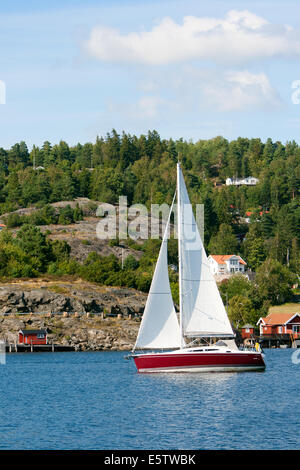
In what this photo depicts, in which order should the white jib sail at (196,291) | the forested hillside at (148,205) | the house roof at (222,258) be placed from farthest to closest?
the house roof at (222,258), the forested hillside at (148,205), the white jib sail at (196,291)

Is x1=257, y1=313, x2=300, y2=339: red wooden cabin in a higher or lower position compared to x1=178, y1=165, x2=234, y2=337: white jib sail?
lower

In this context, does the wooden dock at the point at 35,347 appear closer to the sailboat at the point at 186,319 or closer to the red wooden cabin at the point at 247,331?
the red wooden cabin at the point at 247,331

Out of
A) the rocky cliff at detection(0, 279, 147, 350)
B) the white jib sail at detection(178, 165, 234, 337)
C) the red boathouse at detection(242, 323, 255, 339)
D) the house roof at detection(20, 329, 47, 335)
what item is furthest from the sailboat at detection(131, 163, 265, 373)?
the red boathouse at detection(242, 323, 255, 339)

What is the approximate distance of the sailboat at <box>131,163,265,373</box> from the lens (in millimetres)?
53438

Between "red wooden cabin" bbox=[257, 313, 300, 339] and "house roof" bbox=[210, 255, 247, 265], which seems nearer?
"red wooden cabin" bbox=[257, 313, 300, 339]

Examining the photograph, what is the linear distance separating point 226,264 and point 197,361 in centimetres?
9093

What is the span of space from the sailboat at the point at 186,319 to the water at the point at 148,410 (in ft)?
3.28

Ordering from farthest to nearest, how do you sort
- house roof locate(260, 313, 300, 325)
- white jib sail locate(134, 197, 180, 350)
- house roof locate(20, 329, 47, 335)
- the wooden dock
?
house roof locate(260, 313, 300, 325) < house roof locate(20, 329, 47, 335) < the wooden dock < white jib sail locate(134, 197, 180, 350)

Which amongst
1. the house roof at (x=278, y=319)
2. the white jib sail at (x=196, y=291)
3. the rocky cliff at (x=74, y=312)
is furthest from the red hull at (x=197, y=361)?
the house roof at (x=278, y=319)

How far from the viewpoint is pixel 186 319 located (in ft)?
178

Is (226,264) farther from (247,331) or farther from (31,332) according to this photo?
(31,332)

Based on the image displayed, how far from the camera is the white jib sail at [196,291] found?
54.3m

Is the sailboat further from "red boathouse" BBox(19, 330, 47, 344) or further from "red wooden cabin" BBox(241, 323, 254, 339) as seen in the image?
"red wooden cabin" BBox(241, 323, 254, 339)
